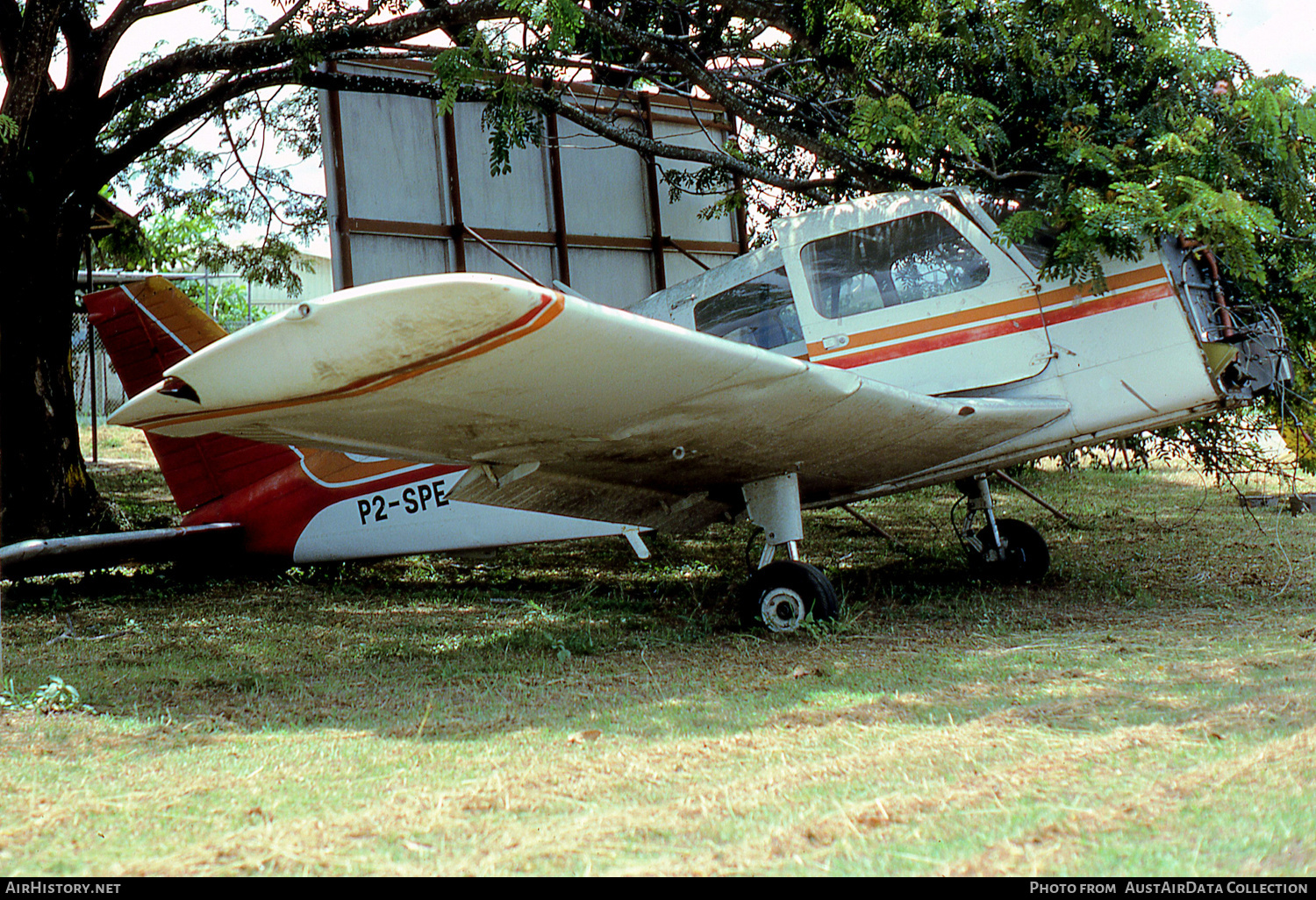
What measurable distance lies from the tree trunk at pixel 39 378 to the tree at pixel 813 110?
0.06 feet

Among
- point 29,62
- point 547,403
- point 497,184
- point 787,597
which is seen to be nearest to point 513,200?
point 497,184

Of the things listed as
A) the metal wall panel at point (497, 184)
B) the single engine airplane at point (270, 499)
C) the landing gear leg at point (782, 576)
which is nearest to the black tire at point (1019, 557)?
the landing gear leg at point (782, 576)

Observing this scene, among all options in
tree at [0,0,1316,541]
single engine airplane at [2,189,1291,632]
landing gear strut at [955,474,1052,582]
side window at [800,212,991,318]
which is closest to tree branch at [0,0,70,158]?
Result: tree at [0,0,1316,541]

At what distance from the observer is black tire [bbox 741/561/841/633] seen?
4770mm

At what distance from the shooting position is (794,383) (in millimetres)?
3881

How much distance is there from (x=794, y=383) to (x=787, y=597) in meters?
1.42

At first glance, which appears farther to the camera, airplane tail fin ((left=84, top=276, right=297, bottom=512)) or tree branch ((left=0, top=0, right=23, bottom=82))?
tree branch ((left=0, top=0, right=23, bottom=82))

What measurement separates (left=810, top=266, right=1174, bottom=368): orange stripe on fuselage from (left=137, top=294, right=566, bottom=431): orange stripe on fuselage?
2.63 meters

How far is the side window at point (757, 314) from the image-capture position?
17.9 ft

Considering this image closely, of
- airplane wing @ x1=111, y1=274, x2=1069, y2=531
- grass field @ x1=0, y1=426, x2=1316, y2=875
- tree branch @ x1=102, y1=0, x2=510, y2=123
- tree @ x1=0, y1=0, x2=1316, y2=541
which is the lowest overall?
grass field @ x1=0, y1=426, x2=1316, y2=875

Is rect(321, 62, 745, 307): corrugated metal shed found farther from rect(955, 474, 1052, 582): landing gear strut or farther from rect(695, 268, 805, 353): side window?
rect(955, 474, 1052, 582): landing gear strut

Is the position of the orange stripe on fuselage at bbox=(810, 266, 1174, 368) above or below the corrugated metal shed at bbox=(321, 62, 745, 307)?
below

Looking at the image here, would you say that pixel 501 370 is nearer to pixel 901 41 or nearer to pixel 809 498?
pixel 809 498

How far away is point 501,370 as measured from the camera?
10.8ft
